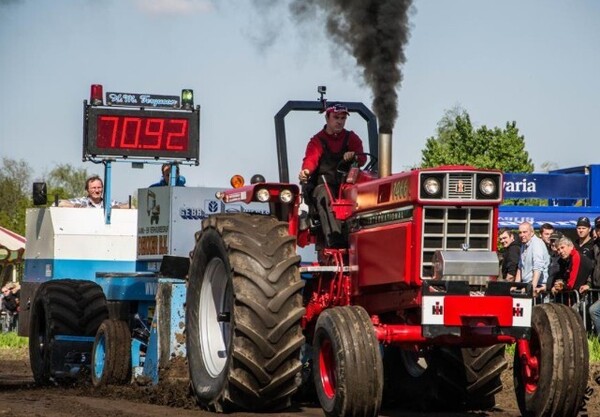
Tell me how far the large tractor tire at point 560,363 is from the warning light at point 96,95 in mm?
8147

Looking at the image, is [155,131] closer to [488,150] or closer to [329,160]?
[329,160]

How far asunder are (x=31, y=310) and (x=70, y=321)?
3.28 ft

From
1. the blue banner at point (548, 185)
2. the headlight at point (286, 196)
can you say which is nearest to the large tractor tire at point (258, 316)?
the headlight at point (286, 196)

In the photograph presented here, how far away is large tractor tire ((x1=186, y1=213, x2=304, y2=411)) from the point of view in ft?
30.2

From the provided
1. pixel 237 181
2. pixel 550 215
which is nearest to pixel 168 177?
pixel 237 181

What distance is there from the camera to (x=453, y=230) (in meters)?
9.07

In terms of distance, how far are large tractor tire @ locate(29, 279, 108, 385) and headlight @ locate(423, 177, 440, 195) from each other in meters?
5.54

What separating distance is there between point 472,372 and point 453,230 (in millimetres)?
1665

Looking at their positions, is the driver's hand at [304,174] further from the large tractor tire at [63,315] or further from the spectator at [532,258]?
the spectator at [532,258]

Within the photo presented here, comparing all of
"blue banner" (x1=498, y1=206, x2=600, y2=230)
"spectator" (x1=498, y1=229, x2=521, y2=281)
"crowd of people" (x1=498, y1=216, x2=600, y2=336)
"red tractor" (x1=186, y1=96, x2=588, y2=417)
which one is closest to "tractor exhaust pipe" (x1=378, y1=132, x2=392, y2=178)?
"red tractor" (x1=186, y1=96, x2=588, y2=417)

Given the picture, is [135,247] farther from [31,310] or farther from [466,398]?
[466,398]

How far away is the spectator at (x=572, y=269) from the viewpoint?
47.9ft

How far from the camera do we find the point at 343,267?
32.6 feet

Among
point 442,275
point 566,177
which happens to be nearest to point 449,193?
point 442,275
